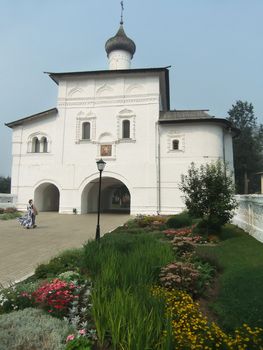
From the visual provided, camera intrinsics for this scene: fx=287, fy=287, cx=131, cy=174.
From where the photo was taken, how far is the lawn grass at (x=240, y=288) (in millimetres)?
3709

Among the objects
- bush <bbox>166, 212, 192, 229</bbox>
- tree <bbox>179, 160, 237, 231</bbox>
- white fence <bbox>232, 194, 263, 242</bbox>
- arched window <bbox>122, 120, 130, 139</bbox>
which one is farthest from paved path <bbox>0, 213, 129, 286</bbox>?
arched window <bbox>122, 120, 130, 139</bbox>

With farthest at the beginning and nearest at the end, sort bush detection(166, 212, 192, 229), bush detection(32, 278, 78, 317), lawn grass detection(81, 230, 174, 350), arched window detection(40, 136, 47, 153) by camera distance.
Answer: arched window detection(40, 136, 47, 153) → bush detection(166, 212, 192, 229) → bush detection(32, 278, 78, 317) → lawn grass detection(81, 230, 174, 350)

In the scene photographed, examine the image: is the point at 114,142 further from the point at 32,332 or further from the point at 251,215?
the point at 32,332

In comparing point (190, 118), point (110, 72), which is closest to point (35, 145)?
point (110, 72)

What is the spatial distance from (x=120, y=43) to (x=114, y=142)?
36.7 feet

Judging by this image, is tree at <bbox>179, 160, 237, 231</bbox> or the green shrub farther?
tree at <bbox>179, 160, 237, 231</bbox>

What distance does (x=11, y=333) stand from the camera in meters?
3.08

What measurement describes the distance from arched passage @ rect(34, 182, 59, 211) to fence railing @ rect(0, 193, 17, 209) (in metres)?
1.81

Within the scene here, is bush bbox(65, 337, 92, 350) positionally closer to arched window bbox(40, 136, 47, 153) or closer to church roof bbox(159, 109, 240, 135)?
church roof bbox(159, 109, 240, 135)

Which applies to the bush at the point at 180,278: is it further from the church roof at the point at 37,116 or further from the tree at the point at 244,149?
the tree at the point at 244,149

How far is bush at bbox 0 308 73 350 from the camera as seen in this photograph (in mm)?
2932

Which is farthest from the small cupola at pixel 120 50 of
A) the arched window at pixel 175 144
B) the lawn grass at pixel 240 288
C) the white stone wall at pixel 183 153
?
the lawn grass at pixel 240 288

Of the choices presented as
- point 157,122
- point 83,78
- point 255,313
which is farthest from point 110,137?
point 255,313

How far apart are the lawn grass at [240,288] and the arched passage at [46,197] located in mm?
19895
